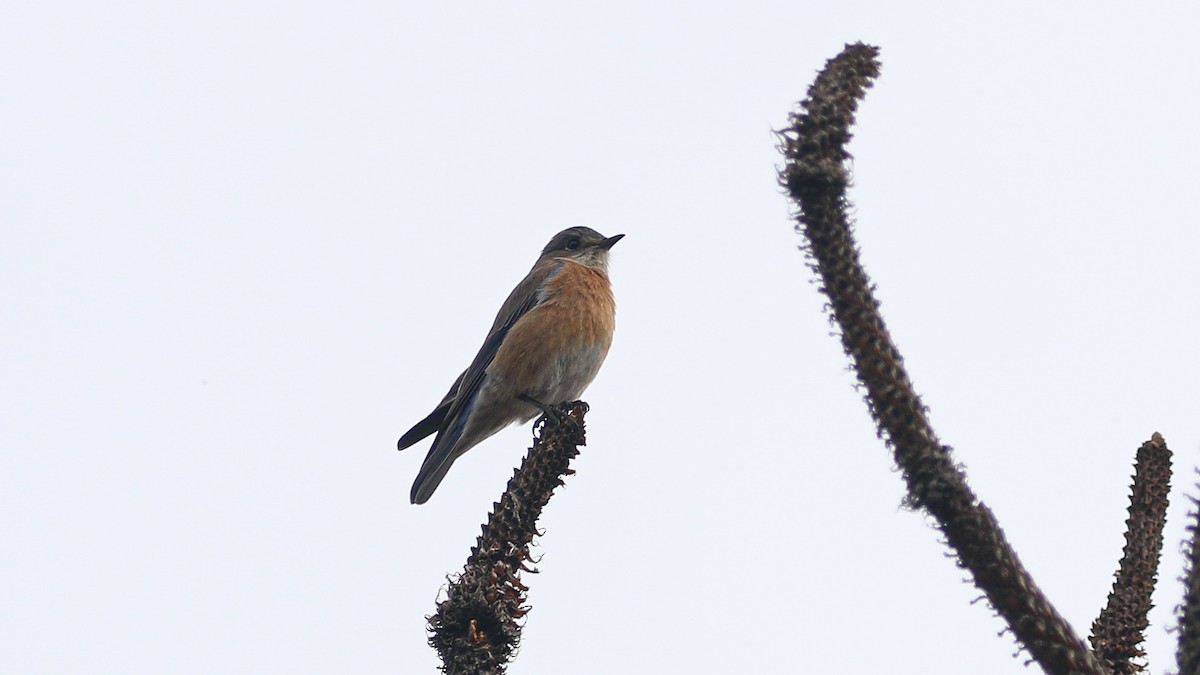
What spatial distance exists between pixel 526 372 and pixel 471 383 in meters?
0.47

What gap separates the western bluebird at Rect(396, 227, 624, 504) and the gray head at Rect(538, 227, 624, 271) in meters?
0.70

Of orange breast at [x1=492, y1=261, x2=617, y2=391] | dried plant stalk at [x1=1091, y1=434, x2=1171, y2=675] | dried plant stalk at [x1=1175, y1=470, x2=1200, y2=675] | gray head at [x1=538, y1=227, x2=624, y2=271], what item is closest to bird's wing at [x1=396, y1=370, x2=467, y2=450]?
orange breast at [x1=492, y1=261, x2=617, y2=391]

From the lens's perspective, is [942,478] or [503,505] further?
[503,505]

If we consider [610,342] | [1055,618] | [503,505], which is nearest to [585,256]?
[610,342]

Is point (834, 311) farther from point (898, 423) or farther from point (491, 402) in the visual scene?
point (491, 402)

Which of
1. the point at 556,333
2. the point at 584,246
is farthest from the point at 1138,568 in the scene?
the point at 584,246

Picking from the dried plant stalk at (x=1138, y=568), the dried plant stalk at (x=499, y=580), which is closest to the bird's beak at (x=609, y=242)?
the dried plant stalk at (x=499, y=580)

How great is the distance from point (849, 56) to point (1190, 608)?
1.03m

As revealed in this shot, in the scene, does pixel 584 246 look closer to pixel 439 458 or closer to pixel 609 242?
pixel 609 242

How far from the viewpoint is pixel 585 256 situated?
934 cm

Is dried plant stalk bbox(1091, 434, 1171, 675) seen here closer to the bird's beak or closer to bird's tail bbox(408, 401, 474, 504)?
bird's tail bbox(408, 401, 474, 504)

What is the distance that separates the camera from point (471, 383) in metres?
8.29

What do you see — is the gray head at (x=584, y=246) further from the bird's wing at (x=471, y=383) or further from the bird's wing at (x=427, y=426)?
the bird's wing at (x=427, y=426)

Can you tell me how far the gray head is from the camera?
9.32 meters
